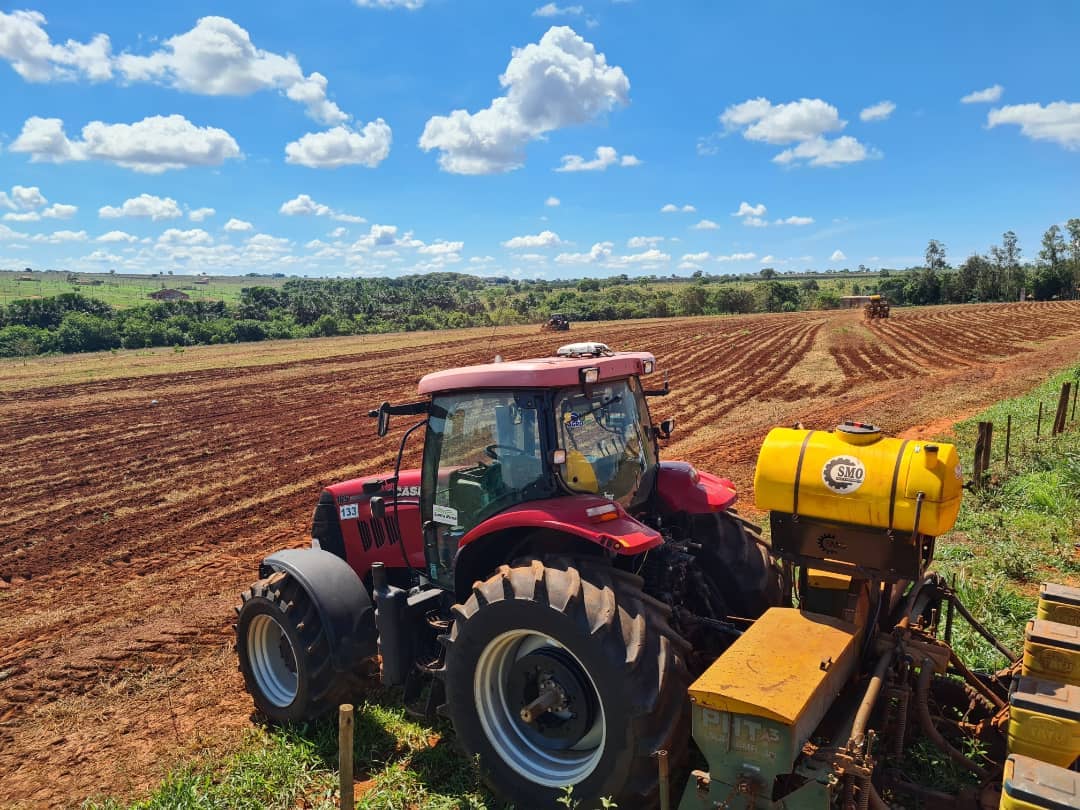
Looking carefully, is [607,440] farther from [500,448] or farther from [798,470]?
[798,470]

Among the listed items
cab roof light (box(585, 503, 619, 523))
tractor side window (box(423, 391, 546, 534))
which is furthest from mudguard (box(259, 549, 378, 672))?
cab roof light (box(585, 503, 619, 523))

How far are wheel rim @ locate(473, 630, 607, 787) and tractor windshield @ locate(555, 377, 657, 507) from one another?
934mm

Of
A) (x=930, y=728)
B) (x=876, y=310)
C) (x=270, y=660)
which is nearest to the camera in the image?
(x=930, y=728)

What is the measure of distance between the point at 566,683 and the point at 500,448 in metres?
1.38

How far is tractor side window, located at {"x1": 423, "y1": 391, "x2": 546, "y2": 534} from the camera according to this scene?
13.9 ft

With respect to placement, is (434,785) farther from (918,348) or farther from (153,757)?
(918,348)

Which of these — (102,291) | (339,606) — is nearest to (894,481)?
(339,606)

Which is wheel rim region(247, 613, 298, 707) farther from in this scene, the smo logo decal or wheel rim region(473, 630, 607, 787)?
the smo logo decal

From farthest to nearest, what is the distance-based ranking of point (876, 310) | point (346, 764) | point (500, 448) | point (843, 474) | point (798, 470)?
point (876, 310)
point (500, 448)
point (798, 470)
point (843, 474)
point (346, 764)

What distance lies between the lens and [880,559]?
3586 mm

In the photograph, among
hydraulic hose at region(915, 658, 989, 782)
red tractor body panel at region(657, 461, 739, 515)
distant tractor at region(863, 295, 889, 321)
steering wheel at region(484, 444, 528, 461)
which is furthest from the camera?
distant tractor at region(863, 295, 889, 321)

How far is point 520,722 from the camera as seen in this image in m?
3.98

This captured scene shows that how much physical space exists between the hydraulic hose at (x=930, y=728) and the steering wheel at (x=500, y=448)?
2282 mm

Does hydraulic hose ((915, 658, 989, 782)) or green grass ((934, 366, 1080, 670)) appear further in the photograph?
green grass ((934, 366, 1080, 670))
